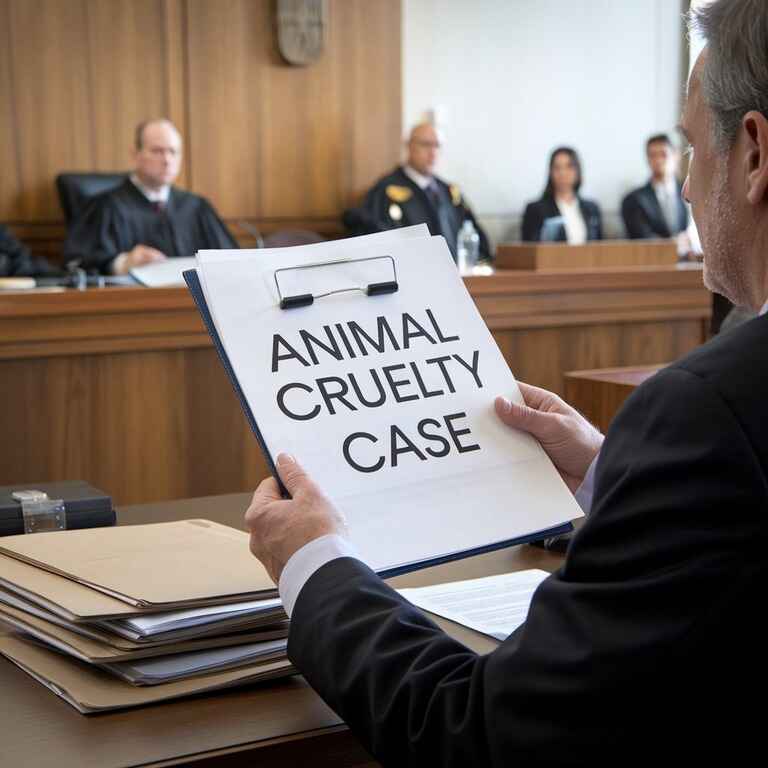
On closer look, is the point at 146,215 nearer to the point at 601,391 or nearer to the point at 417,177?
the point at 417,177

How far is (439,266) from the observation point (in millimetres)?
1431

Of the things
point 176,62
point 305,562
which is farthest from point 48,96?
point 305,562

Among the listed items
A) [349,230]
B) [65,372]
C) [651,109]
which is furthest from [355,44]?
[65,372]

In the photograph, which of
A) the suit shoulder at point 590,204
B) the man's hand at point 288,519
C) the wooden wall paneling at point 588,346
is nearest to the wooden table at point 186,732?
the man's hand at point 288,519

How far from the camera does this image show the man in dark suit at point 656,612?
0.89 m

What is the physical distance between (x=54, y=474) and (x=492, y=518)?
2.73 metres

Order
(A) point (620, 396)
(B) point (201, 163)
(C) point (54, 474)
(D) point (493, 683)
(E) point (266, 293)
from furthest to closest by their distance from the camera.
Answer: (B) point (201, 163), (C) point (54, 474), (A) point (620, 396), (E) point (266, 293), (D) point (493, 683)

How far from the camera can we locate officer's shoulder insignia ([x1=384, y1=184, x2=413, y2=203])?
31.0ft

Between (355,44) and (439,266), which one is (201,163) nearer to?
(355,44)

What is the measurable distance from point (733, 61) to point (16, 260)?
726 cm

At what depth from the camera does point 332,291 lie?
1340 millimetres

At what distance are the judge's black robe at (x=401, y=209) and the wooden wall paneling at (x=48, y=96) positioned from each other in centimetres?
197

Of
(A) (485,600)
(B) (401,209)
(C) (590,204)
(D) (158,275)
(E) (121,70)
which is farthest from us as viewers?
(C) (590,204)

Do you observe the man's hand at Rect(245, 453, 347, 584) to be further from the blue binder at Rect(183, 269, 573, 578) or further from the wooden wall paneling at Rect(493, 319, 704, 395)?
the wooden wall paneling at Rect(493, 319, 704, 395)
